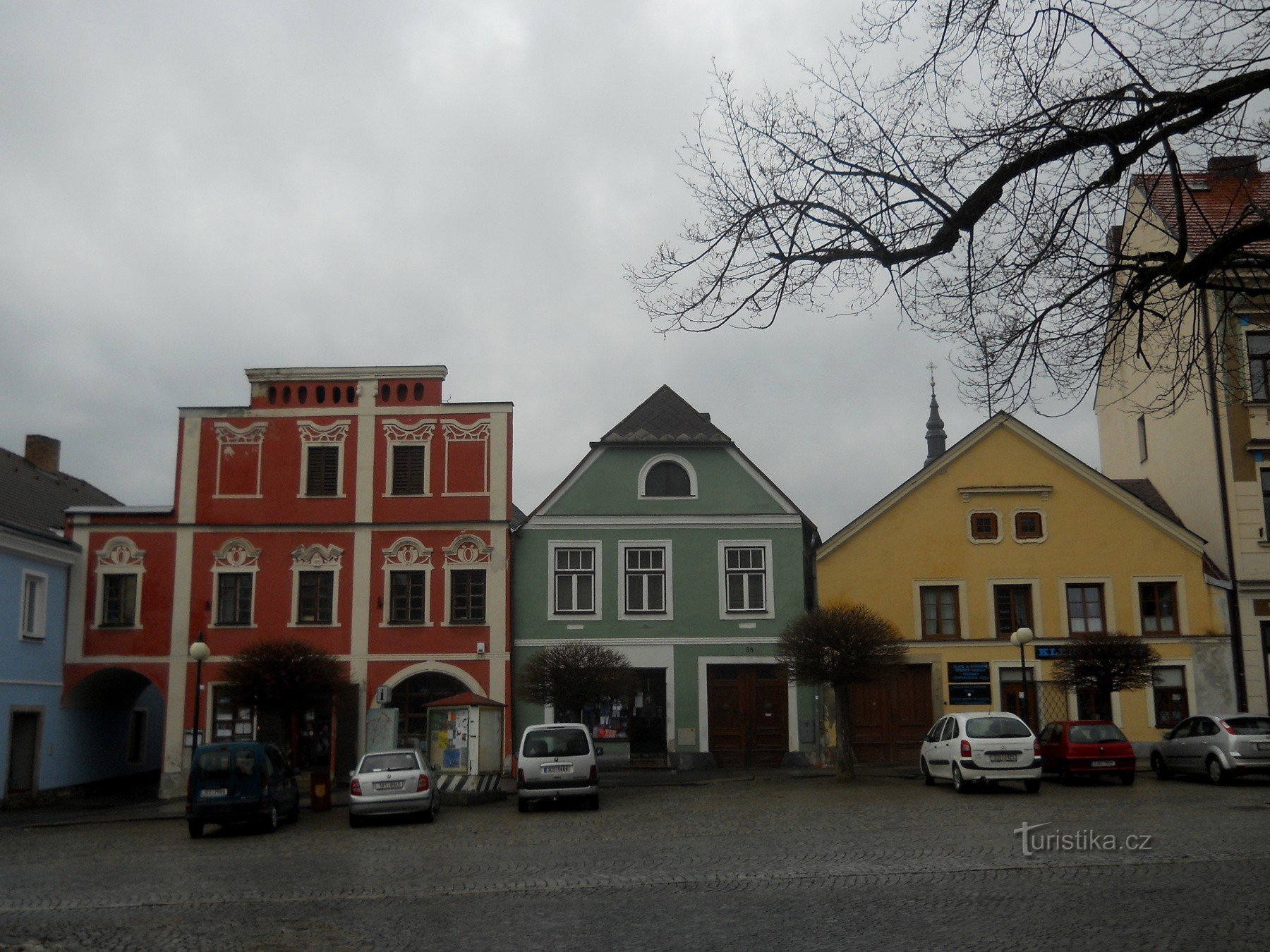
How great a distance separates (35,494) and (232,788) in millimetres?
22335

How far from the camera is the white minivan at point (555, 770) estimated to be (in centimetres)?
2386

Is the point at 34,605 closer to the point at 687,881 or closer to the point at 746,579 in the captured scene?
the point at 746,579

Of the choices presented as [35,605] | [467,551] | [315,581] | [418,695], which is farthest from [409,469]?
[35,605]

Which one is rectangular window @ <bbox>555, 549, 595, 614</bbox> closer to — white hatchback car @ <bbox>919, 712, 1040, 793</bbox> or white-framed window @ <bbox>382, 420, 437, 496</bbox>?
white-framed window @ <bbox>382, 420, 437, 496</bbox>

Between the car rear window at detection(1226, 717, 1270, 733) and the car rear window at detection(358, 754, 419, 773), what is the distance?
654 inches

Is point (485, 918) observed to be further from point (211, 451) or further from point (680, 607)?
point (211, 451)

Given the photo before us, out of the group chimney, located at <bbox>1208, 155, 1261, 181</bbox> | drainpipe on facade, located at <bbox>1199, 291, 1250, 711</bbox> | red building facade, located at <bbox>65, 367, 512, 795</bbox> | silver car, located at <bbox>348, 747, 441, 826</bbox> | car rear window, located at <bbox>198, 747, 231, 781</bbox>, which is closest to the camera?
chimney, located at <bbox>1208, 155, 1261, 181</bbox>

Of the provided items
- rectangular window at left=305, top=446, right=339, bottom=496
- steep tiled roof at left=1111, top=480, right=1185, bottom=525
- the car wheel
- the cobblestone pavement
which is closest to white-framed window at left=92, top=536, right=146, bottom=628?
rectangular window at left=305, top=446, right=339, bottom=496

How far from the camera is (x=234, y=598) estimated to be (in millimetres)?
35156

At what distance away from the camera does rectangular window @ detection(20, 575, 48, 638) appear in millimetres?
32031

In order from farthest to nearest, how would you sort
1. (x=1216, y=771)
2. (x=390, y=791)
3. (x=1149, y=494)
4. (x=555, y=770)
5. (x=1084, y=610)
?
1. (x=1149, y=494)
2. (x=1084, y=610)
3. (x=1216, y=771)
4. (x=555, y=770)
5. (x=390, y=791)

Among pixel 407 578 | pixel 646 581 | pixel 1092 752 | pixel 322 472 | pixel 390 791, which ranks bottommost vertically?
pixel 390 791

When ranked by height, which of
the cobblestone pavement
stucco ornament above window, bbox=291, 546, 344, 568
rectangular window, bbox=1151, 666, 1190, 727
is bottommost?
the cobblestone pavement

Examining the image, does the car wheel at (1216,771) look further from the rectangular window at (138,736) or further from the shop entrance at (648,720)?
the rectangular window at (138,736)
